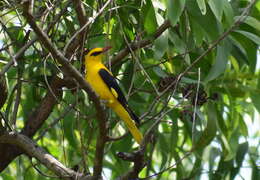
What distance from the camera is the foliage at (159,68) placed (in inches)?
132

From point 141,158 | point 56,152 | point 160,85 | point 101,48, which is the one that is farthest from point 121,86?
point 141,158

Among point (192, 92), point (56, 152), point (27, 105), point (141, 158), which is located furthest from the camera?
point (56, 152)

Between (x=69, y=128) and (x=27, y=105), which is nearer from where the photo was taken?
(x=69, y=128)

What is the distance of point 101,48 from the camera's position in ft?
14.0

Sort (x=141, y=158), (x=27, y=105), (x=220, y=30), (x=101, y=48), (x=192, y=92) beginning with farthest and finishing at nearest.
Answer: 1. (x=27, y=105)
2. (x=101, y=48)
3. (x=192, y=92)
4. (x=220, y=30)
5. (x=141, y=158)

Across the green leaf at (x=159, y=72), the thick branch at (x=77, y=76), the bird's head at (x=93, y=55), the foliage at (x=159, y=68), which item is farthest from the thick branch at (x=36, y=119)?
the thick branch at (x=77, y=76)

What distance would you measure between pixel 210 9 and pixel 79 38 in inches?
33.8

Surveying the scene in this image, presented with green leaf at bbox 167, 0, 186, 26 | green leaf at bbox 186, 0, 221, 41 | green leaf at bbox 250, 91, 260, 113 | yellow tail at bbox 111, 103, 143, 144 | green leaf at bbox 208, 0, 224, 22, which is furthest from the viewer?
green leaf at bbox 250, 91, 260, 113

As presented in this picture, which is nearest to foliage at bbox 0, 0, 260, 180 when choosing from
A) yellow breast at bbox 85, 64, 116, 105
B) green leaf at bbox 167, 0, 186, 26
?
green leaf at bbox 167, 0, 186, 26

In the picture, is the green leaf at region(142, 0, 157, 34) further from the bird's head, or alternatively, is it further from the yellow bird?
the bird's head

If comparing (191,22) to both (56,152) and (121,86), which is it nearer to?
(121,86)

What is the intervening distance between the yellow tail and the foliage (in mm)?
94

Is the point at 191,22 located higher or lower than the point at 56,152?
higher

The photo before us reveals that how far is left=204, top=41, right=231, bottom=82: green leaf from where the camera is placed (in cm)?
353
